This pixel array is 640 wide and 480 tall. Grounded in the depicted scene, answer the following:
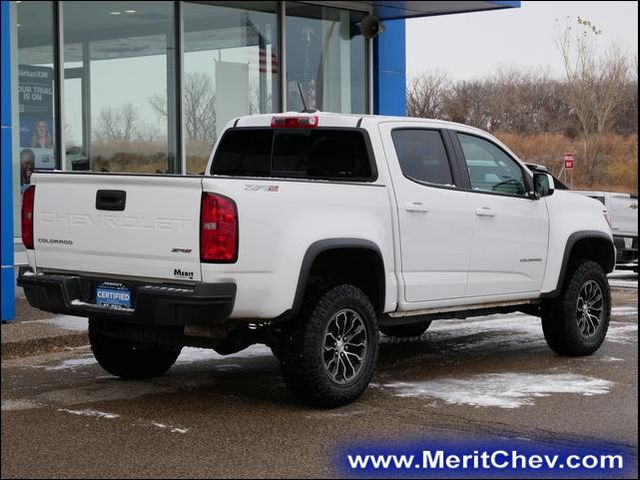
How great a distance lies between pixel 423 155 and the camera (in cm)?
820

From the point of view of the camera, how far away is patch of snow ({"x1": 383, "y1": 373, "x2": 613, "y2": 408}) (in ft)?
24.6

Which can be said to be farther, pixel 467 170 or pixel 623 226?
pixel 623 226

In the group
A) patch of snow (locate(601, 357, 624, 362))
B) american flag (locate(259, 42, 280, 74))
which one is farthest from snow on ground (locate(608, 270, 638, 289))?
patch of snow (locate(601, 357, 624, 362))

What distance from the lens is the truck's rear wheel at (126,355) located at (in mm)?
8133

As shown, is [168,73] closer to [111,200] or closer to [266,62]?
[266,62]

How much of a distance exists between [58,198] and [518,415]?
3362mm

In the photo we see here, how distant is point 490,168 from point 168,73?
734cm

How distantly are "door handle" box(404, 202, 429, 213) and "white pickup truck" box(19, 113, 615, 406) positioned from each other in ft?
0.04

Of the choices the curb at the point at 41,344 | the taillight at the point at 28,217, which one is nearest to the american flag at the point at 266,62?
the curb at the point at 41,344

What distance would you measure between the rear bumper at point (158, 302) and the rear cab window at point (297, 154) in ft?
5.91

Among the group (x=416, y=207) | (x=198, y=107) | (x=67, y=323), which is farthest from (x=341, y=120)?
(x=198, y=107)

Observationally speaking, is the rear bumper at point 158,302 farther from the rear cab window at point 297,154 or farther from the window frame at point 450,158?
the window frame at point 450,158

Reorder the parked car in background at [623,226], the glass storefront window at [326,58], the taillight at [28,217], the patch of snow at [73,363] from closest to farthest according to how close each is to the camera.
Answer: the taillight at [28,217], the patch of snow at [73,363], the glass storefront window at [326,58], the parked car in background at [623,226]

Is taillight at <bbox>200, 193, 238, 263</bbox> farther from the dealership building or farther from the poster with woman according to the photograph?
the poster with woman
